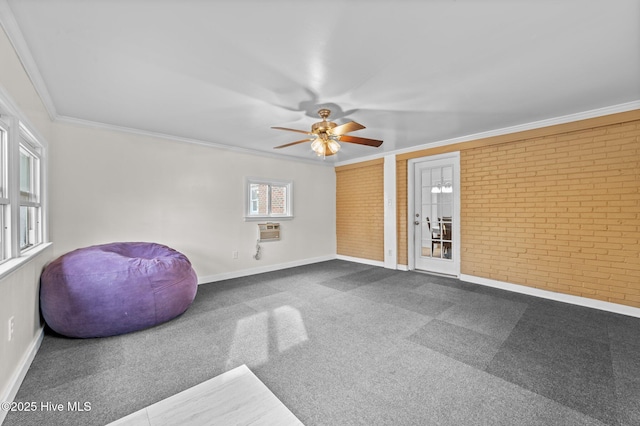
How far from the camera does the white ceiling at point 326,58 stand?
162 cm

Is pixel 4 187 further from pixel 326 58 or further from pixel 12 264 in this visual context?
pixel 326 58

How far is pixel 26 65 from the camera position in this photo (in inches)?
81.7

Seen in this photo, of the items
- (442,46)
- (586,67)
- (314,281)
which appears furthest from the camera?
(314,281)

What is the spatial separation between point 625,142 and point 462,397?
11.7 ft

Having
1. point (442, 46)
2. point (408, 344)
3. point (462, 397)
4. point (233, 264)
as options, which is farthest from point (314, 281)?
point (442, 46)

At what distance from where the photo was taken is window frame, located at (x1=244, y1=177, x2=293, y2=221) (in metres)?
5.01

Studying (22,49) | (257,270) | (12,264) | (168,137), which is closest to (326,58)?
(22,49)

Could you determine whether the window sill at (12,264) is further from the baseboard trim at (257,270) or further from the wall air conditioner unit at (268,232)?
the wall air conditioner unit at (268,232)

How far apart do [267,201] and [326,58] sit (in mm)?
3625

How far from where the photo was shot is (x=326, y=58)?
2084mm

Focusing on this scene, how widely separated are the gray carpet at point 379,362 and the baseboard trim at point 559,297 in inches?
6.5

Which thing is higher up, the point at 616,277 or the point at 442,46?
the point at 442,46

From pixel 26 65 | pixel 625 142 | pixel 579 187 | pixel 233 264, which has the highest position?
pixel 26 65

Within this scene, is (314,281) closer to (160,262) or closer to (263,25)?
(160,262)
